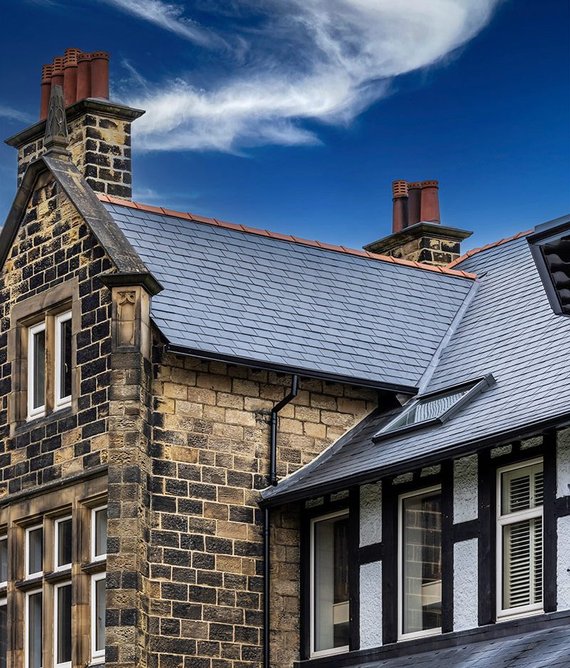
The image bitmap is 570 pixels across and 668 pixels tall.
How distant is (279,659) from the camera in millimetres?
21031

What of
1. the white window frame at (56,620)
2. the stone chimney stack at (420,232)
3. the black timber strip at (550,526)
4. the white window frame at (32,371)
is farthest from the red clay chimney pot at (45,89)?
the black timber strip at (550,526)

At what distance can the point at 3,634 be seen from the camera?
22.1 meters

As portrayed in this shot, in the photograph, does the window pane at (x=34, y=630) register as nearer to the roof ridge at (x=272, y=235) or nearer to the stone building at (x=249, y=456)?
the stone building at (x=249, y=456)

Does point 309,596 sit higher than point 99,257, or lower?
lower

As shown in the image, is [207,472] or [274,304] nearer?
[207,472]

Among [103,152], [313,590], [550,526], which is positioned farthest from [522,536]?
[103,152]

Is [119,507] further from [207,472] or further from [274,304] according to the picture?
[274,304]

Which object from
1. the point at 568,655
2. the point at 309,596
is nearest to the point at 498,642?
the point at 568,655

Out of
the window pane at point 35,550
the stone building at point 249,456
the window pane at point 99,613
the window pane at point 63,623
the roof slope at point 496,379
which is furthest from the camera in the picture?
the window pane at point 35,550

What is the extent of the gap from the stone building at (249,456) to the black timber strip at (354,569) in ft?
0.10

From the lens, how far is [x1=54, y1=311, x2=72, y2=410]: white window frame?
21.9 metres

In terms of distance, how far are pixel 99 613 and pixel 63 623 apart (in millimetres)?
672

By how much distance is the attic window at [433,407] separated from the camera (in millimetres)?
20609

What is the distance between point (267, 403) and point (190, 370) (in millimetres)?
1115
